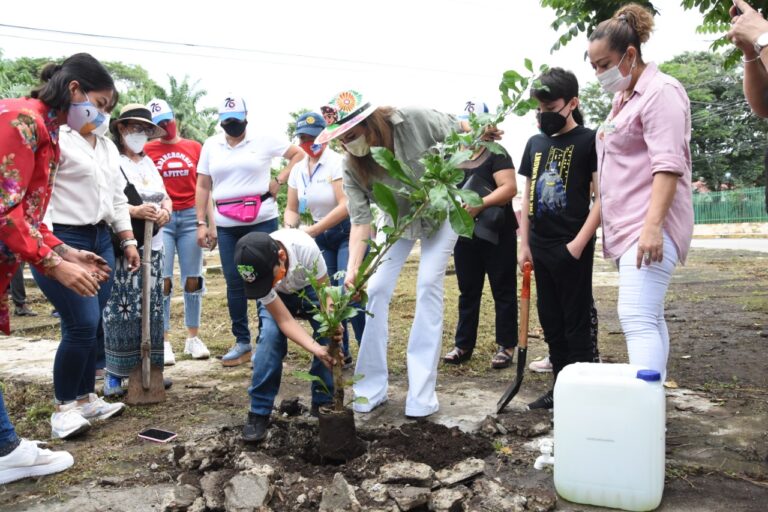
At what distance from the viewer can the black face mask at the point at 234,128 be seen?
469cm

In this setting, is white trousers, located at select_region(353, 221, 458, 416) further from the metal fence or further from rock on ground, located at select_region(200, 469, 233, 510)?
the metal fence

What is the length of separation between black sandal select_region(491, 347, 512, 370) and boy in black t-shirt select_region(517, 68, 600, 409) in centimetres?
94

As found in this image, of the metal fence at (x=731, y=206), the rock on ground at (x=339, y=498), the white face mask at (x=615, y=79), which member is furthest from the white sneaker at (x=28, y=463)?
the metal fence at (x=731, y=206)

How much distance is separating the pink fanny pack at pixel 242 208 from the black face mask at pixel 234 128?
1.64ft

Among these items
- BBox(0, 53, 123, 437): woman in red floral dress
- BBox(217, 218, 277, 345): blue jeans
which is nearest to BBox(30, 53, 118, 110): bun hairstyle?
BBox(0, 53, 123, 437): woman in red floral dress

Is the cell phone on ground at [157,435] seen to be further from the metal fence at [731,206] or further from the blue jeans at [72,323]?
the metal fence at [731,206]

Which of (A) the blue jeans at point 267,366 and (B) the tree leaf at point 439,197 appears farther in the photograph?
(A) the blue jeans at point 267,366

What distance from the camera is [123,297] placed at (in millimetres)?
4051

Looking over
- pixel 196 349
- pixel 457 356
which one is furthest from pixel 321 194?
pixel 196 349

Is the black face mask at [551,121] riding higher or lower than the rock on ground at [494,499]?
higher

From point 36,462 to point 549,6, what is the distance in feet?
16.2

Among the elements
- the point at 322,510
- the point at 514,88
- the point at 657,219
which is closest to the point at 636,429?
the point at 657,219

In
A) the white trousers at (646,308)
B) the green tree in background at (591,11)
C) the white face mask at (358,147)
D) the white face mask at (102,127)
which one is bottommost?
the white trousers at (646,308)

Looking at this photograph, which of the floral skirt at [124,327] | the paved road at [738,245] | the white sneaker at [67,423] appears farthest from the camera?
the paved road at [738,245]
